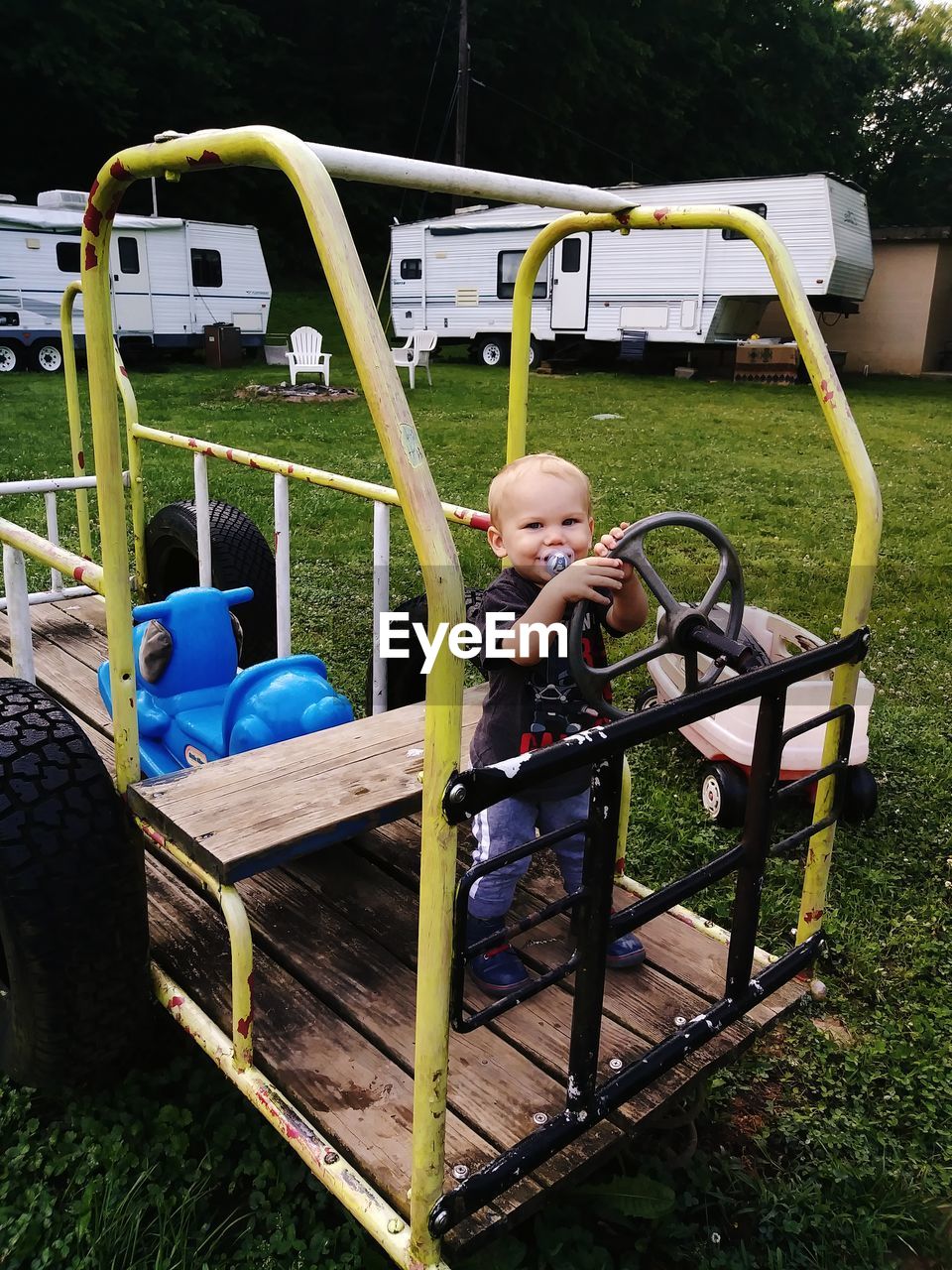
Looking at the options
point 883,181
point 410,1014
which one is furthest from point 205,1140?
point 883,181

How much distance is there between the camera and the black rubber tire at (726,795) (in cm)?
338

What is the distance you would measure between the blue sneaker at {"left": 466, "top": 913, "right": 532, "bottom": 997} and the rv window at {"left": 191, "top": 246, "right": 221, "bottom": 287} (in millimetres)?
18120

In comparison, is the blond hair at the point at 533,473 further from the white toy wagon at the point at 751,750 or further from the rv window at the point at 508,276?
the rv window at the point at 508,276

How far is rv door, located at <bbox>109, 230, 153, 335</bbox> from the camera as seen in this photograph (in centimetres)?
1708

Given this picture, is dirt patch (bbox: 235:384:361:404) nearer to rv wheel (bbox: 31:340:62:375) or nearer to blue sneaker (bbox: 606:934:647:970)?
rv wheel (bbox: 31:340:62:375)

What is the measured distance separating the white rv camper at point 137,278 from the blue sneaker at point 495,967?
49.8ft

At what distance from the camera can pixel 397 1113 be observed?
1.84m

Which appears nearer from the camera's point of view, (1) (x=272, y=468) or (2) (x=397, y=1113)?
(2) (x=397, y=1113)

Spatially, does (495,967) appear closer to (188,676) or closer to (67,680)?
(188,676)

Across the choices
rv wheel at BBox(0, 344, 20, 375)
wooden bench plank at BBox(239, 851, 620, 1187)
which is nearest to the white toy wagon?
wooden bench plank at BBox(239, 851, 620, 1187)

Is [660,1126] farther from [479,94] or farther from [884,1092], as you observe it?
[479,94]

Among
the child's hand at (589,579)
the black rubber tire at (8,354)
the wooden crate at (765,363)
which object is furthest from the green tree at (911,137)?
the child's hand at (589,579)

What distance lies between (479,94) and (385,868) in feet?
103

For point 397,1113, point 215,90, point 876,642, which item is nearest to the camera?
point 397,1113
